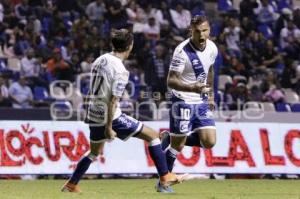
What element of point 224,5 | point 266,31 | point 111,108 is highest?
point 224,5

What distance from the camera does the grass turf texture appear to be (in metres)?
12.4

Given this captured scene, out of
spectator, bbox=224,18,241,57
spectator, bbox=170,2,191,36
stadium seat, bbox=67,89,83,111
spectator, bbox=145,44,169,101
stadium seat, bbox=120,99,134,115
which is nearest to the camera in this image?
stadium seat, bbox=120,99,134,115

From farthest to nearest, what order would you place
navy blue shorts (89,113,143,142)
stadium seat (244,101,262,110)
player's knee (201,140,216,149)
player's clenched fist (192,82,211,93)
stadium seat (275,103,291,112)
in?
stadium seat (275,103,291,112) → stadium seat (244,101,262,110) → player's knee (201,140,216,149) → player's clenched fist (192,82,211,93) → navy blue shorts (89,113,143,142)

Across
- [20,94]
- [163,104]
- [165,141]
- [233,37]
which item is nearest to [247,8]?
[233,37]

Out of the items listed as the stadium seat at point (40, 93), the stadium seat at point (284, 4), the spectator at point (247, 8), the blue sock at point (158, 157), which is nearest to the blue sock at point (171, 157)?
the blue sock at point (158, 157)

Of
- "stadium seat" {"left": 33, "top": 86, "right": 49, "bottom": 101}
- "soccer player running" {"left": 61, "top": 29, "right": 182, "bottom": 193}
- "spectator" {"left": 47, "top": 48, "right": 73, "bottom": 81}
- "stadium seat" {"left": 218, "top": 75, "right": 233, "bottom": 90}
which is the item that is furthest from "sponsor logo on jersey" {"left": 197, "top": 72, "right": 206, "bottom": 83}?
"stadium seat" {"left": 218, "top": 75, "right": 233, "bottom": 90}

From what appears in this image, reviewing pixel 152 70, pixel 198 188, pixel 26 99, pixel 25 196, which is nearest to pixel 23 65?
pixel 26 99

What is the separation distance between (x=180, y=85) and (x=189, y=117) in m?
0.68

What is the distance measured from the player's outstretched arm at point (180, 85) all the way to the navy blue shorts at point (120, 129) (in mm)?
1006

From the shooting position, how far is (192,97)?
13.6 meters

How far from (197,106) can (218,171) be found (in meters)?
4.84

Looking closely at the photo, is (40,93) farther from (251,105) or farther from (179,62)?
(179,62)

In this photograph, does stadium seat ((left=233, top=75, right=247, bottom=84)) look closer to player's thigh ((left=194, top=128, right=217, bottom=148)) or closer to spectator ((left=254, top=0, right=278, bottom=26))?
spectator ((left=254, top=0, right=278, bottom=26))

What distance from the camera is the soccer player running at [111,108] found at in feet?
A: 39.2
